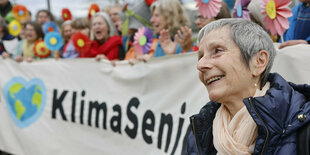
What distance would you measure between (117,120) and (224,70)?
2.32m

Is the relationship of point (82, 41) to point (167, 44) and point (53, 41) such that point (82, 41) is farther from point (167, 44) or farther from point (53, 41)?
point (167, 44)

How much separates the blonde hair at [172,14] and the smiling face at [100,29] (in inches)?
42.8

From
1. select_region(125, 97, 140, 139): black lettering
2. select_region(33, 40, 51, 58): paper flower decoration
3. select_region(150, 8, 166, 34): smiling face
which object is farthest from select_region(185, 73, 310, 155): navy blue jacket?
select_region(33, 40, 51, 58): paper flower decoration

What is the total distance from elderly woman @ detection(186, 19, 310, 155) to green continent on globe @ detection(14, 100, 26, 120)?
11.8 feet

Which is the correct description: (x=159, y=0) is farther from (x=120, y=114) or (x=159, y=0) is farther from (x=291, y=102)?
(x=291, y=102)

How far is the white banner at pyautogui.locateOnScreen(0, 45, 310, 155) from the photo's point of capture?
3.20 meters

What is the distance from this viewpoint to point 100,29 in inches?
199

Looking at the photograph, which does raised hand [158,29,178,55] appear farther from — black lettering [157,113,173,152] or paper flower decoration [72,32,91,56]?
paper flower decoration [72,32,91,56]

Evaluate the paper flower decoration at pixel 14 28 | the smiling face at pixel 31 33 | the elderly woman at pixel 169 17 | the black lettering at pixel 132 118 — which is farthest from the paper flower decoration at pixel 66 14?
the black lettering at pixel 132 118

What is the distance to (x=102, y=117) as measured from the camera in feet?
13.2

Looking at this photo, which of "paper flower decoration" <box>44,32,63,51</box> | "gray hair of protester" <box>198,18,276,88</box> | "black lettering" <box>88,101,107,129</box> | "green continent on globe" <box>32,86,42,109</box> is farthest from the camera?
"paper flower decoration" <box>44,32,63,51</box>

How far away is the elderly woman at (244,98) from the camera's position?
1480 mm

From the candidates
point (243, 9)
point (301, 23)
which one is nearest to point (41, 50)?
point (243, 9)

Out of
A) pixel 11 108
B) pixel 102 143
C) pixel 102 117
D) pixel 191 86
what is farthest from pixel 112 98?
pixel 11 108
